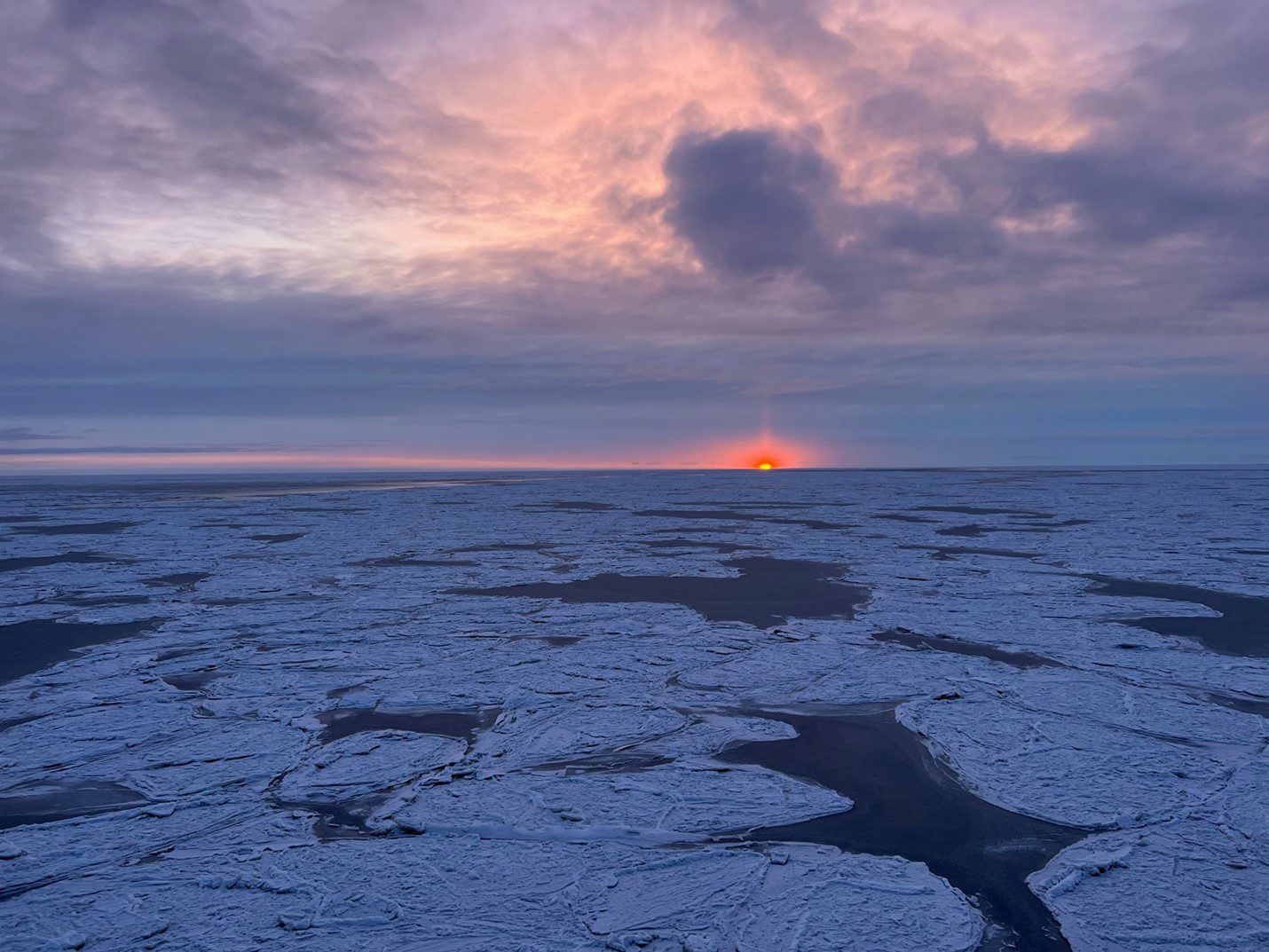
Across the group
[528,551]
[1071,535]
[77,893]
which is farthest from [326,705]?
[1071,535]

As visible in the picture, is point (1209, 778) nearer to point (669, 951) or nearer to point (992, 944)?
point (992, 944)

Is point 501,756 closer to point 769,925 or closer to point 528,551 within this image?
point 769,925

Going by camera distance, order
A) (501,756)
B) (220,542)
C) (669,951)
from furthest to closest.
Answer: (220,542) < (501,756) < (669,951)

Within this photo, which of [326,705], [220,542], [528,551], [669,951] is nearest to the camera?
[669,951]

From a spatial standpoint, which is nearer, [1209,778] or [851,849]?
[851,849]

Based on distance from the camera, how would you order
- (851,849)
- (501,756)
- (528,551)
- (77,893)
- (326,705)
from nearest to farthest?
(77,893) → (851,849) → (501,756) → (326,705) → (528,551)

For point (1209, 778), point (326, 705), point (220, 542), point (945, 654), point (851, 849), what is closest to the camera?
point (851, 849)

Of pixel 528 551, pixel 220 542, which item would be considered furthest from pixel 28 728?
pixel 220 542
